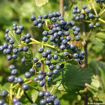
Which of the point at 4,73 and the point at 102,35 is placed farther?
the point at 4,73

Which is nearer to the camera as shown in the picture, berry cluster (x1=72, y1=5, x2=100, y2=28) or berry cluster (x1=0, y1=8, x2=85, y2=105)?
berry cluster (x1=0, y1=8, x2=85, y2=105)

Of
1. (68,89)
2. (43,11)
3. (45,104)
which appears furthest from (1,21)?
(45,104)

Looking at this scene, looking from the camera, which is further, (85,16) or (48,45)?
(85,16)

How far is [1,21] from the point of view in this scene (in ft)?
16.7

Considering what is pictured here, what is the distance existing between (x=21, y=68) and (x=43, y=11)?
102 cm

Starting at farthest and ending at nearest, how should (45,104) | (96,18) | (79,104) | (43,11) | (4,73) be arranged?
(4,73), (43,11), (79,104), (96,18), (45,104)

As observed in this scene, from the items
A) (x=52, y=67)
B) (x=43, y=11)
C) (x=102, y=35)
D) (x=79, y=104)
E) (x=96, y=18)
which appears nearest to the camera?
(x=52, y=67)

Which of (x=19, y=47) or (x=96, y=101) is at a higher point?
(x=19, y=47)

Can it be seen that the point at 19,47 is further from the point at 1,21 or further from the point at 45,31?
the point at 1,21

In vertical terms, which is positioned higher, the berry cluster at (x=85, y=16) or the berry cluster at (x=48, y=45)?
the berry cluster at (x=85, y=16)

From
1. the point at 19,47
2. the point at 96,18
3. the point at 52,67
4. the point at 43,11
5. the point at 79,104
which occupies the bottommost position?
the point at 79,104

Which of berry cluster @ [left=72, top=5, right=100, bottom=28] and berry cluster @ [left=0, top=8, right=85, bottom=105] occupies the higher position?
berry cluster @ [left=72, top=5, right=100, bottom=28]

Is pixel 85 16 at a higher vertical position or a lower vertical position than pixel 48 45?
higher

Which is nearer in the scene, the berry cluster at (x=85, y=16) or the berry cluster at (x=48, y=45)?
the berry cluster at (x=48, y=45)
